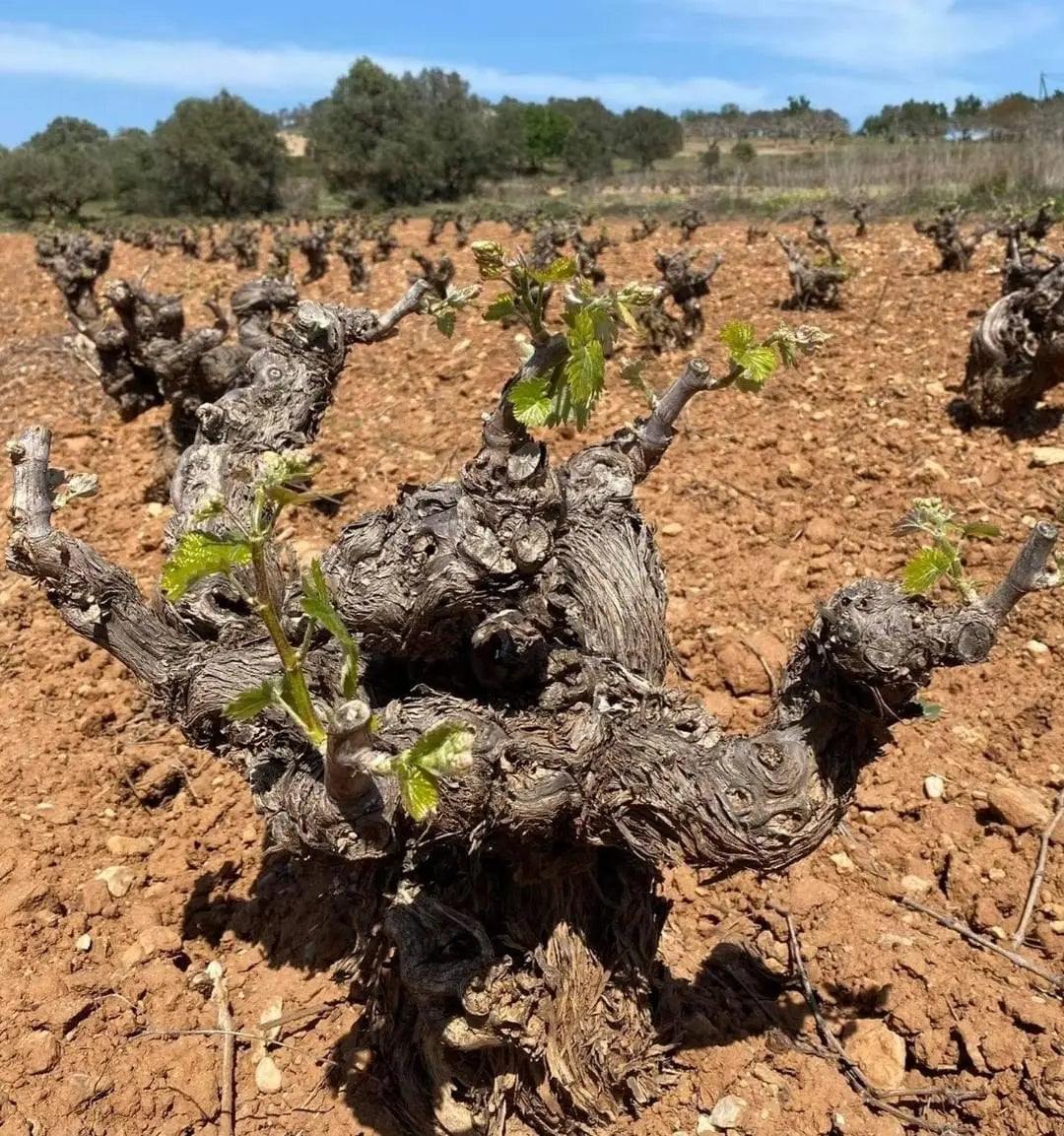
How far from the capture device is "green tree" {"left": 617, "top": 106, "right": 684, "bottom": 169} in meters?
64.6

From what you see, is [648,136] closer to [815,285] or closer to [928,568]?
[815,285]

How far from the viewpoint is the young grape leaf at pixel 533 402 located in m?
1.62

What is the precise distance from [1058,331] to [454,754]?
591 cm

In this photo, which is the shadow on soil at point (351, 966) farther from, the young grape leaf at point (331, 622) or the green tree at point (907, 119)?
the green tree at point (907, 119)

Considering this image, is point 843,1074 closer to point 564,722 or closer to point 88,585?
point 564,722

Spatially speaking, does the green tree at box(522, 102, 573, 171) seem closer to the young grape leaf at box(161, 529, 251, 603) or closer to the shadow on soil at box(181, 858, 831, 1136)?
the shadow on soil at box(181, 858, 831, 1136)

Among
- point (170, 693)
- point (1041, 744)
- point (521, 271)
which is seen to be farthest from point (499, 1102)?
point (1041, 744)

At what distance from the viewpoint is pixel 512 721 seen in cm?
209

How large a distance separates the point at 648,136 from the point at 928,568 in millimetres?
70624

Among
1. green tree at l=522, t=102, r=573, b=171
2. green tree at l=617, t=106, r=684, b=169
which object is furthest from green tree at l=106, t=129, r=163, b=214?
green tree at l=617, t=106, r=684, b=169

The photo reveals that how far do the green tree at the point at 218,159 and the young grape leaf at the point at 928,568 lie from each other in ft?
148

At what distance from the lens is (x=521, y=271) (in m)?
1.55

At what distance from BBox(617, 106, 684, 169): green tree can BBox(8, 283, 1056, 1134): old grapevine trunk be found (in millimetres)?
66021

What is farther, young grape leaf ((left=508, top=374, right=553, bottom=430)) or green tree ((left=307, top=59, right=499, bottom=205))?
green tree ((left=307, top=59, right=499, bottom=205))
